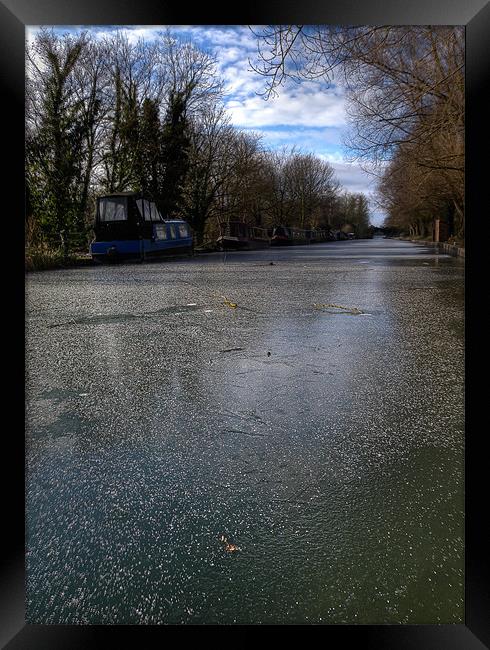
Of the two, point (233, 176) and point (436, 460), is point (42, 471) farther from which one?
point (233, 176)

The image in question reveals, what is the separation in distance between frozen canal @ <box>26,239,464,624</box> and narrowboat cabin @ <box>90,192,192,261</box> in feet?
22.2

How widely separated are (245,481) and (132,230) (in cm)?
879

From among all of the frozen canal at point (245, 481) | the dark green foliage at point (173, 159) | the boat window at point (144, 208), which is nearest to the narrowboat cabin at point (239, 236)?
the dark green foliage at point (173, 159)

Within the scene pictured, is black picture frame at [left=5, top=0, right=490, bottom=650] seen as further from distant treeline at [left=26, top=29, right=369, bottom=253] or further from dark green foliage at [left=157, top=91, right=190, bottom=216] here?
dark green foliage at [left=157, top=91, right=190, bottom=216]

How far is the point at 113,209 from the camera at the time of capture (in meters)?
8.84

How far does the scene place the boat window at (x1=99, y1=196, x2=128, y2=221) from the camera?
8.64 m

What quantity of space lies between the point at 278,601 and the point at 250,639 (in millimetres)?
88

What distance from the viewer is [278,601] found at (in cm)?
62

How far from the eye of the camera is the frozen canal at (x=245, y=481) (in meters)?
0.64

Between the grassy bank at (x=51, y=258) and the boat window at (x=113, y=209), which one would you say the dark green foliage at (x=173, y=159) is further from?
the grassy bank at (x=51, y=258)

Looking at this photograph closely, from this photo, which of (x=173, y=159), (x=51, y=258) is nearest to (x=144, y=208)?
(x=173, y=159)

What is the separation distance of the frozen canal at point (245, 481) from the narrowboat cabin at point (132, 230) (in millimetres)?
6781
